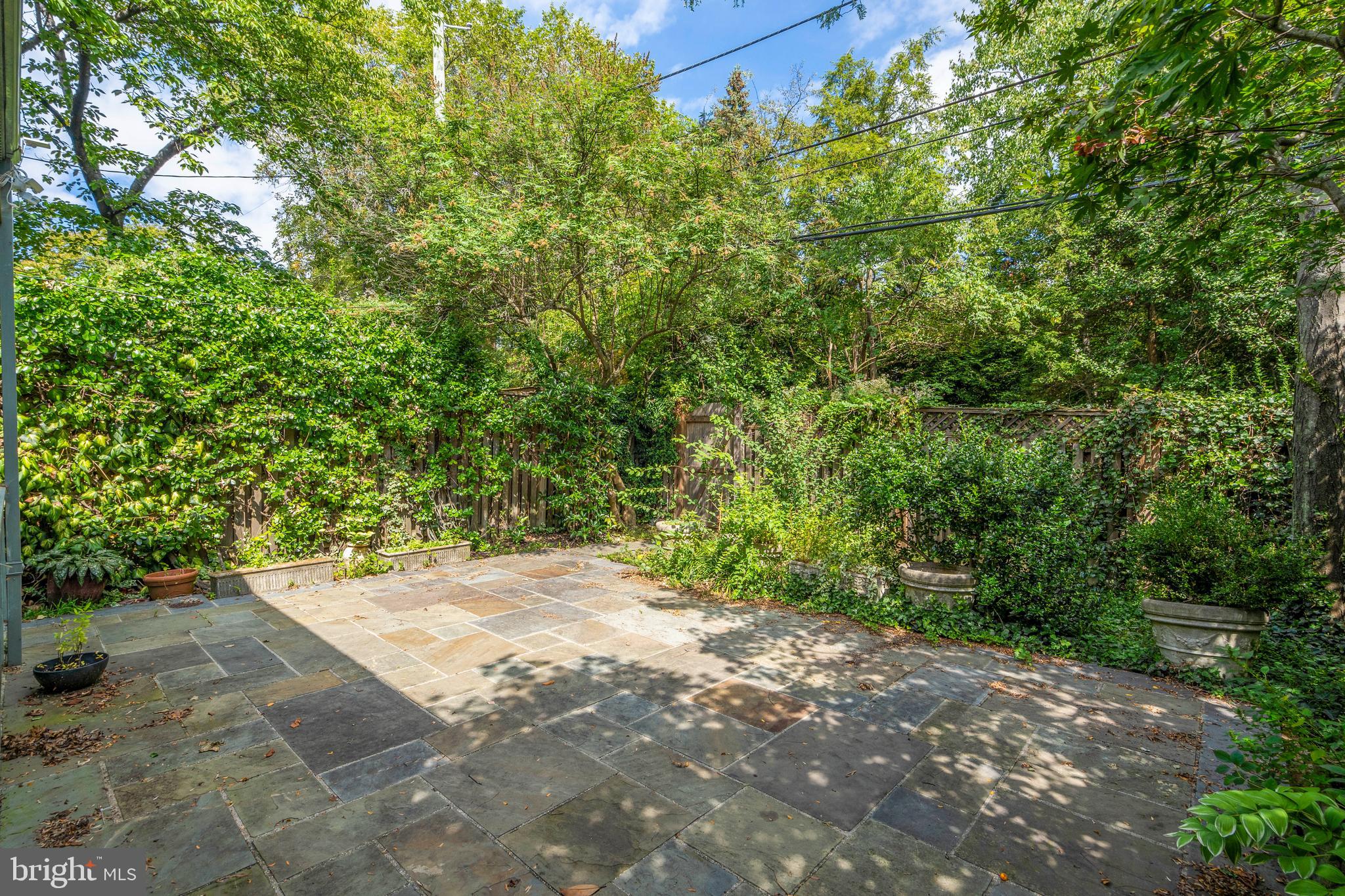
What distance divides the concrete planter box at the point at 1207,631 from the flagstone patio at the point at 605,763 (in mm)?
304

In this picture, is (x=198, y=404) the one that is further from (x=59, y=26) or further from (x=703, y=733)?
(x=59, y=26)

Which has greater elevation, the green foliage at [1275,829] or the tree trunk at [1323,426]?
the tree trunk at [1323,426]

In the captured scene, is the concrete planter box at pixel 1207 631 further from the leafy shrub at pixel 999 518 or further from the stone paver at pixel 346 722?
the stone paver at pixel 346 722

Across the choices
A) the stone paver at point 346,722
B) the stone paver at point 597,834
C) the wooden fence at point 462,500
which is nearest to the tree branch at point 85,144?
the wooden fence at point 462,500

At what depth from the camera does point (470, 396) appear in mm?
6551

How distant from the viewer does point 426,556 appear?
613cm

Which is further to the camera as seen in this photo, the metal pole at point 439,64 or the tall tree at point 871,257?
the metal pole at point 439,64

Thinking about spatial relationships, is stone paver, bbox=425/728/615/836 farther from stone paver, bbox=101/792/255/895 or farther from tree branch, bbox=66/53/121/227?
tree branch, bbox=66/53/121/227

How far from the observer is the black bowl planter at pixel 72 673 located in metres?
2.96

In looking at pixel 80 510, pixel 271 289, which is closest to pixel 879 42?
pixel 271 289

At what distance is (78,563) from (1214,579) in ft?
24.6

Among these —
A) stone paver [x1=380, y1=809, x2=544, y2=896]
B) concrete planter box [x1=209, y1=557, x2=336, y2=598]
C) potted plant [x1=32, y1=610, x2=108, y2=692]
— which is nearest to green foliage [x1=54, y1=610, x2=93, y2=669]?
potted plant [x1=32, y1=610, x2=108, y2=692]

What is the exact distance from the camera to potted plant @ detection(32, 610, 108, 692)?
2.97 meters

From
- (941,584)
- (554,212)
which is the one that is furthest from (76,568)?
(941,584)
